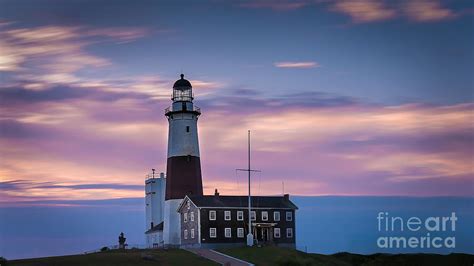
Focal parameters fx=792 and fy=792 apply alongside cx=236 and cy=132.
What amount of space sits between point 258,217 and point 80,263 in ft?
90.2

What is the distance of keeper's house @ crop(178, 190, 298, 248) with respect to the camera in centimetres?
8544

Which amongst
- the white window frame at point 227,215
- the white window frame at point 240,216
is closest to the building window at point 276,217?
the white window frame at point 240,216

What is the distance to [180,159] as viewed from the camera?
88.9 m

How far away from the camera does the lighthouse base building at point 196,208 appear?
85.8m

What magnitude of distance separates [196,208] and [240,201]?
5.65 meters

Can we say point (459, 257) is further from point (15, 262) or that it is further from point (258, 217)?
point (15, 262)

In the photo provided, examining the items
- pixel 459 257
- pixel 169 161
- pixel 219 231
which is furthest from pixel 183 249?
pixel 459 257

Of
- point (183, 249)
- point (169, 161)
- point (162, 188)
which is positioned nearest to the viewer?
point (183, 249)

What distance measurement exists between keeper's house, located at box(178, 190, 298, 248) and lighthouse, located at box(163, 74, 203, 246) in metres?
1.66

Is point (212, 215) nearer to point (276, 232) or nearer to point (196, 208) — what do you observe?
point (196, 208)

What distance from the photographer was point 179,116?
90.2 m

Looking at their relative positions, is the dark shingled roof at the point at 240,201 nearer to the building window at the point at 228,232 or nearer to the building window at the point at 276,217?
the building window at the point at 276,217

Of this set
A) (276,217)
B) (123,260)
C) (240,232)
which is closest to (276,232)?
(276,217)

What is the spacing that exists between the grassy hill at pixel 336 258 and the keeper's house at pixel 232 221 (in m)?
4.97
